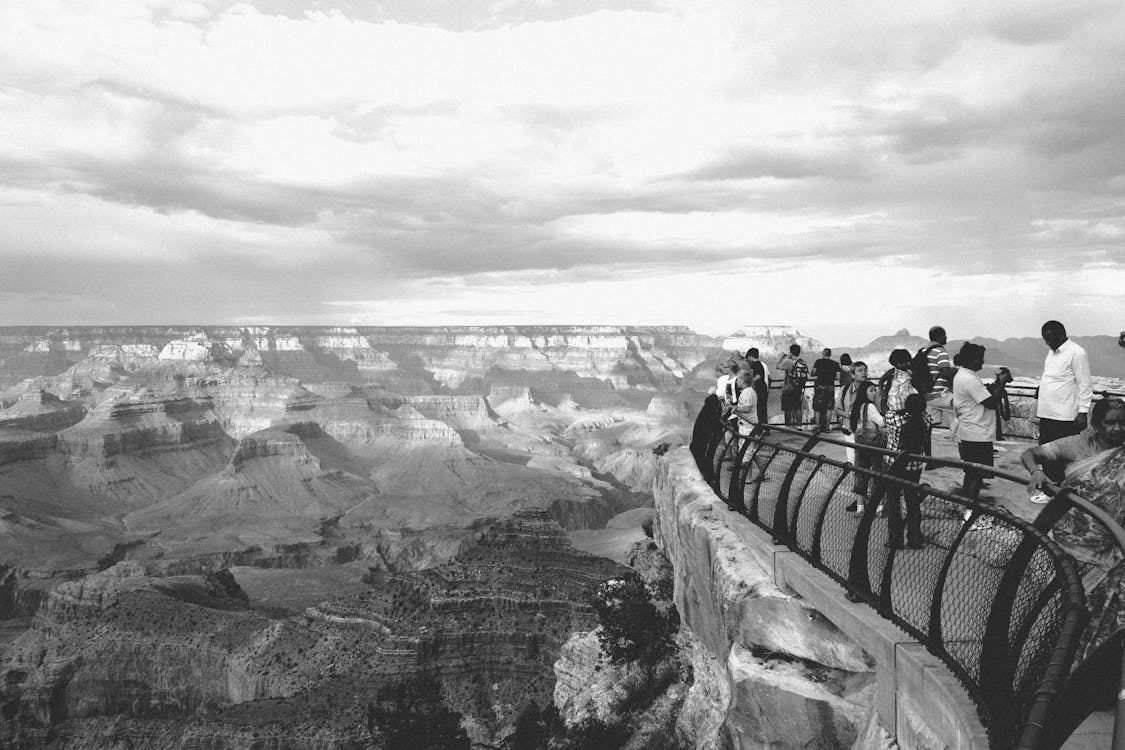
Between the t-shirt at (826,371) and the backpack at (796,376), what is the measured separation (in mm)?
1635

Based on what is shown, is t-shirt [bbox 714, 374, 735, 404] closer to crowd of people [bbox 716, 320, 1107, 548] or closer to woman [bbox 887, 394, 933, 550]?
crowd of people [bbox 716, 320, 1107, 548]

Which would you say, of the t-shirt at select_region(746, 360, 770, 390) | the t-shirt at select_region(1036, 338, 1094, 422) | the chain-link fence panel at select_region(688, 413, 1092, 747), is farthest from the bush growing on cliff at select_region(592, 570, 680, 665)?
the t-shirt at select_region(1036, 338, 1094, 422)

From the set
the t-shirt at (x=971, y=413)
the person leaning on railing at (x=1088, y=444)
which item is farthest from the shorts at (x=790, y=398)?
the person leaning on railing at (x=1088, y=444)

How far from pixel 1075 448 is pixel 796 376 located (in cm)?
1366

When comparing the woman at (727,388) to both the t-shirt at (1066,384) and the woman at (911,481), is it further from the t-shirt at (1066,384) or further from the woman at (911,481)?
the t-shirt at (1066,384)

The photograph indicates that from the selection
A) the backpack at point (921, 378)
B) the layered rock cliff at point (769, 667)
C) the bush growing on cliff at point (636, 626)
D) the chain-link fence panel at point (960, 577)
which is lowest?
the bush growing on cliff at point (636, 626)

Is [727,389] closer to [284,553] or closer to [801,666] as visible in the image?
[801,666]

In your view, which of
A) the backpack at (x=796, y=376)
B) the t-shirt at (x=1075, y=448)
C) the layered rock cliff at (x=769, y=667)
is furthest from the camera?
the backpack at (x=796, y=376)

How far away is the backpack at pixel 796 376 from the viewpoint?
19.4 metres

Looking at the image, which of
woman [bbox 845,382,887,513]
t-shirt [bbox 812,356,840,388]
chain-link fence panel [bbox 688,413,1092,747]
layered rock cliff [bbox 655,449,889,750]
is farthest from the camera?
t-shirt [bbox 812,356,840,388]

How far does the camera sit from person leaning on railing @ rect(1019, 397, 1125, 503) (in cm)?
599

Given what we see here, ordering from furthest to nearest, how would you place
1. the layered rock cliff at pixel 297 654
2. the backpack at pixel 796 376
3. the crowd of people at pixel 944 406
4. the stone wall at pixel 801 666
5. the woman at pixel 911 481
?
the layered rock cliff at pixel 297 654, the backpack at pixel 796 376, the crowd of people at pixel 944 406, the woman at pixel 911 481, the stone wall at pixel 801 666

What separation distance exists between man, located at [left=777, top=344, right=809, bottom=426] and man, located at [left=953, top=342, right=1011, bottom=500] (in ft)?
27.4

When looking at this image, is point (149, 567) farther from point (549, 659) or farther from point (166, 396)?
point (166, 396)
